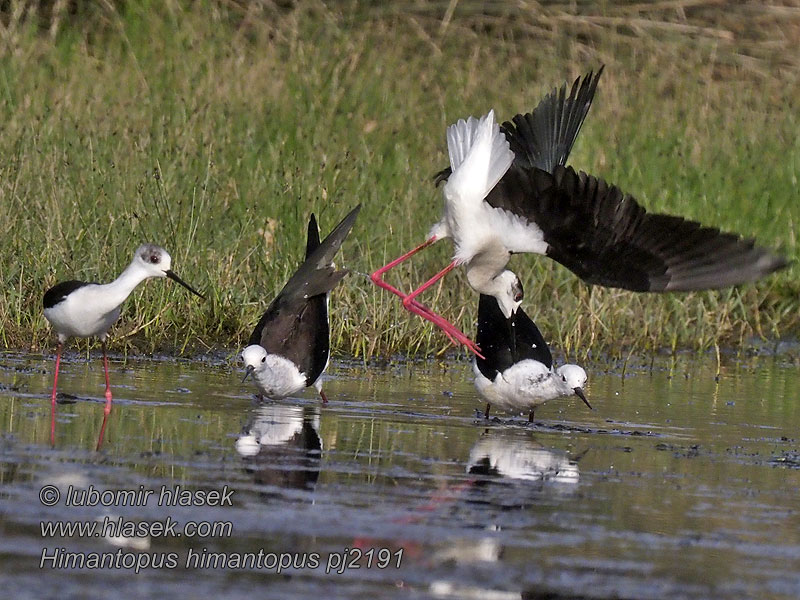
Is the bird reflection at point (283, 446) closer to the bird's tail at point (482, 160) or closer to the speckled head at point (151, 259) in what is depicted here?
the speckled head at point (151, 259)

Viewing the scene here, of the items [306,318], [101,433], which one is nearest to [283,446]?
[101,433]

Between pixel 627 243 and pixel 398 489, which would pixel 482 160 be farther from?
pixel 398 489

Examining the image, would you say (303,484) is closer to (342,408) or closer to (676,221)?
(342,408)

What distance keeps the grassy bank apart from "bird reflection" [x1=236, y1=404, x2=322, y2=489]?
1676 millimetres

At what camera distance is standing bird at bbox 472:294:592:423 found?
20.9 ft

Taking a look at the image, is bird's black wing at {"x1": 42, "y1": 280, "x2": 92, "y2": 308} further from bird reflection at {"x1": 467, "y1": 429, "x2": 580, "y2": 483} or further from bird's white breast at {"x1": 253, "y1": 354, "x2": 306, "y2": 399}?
bird reflection at {"x1": 467, "y1": 429, "x2": 580, "y2": 483}

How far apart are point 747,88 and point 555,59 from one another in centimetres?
195

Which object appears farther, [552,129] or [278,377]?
[552,129]

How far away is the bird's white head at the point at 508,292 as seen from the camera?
713cm

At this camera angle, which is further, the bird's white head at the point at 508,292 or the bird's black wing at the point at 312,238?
the bird's black wing at the point at 312,238

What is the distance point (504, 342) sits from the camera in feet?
22.4

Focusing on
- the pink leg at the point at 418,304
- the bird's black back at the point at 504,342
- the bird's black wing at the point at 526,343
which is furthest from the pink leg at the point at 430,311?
the bird's black wing at the point at 526,343

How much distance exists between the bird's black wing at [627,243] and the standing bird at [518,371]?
1.47ft

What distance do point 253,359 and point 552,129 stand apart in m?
2.23
